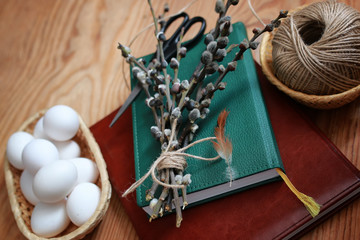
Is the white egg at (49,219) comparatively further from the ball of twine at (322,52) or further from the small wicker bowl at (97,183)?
the ball of twine at (322,52)

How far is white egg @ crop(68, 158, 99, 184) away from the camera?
58 cm

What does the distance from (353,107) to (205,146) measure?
264 millimetres

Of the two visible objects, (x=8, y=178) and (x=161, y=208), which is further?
(x=8, y=178)

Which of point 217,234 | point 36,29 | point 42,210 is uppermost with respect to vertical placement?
point 36,29

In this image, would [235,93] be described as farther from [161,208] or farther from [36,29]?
[36,29]

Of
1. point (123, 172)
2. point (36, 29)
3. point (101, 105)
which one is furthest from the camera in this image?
point (36, 29)

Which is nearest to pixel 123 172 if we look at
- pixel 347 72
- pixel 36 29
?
pixel 347 72

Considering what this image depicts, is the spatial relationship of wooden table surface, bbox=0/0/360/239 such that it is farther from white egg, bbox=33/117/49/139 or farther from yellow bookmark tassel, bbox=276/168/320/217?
yellow bookmark tassel, bbox=276/168/320/217

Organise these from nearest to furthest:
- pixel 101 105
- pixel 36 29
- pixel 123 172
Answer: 1. pixel 123 172
2. pixel 101 105
3. pixel 36 29

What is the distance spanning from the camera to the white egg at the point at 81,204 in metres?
0.53

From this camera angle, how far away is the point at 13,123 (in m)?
0.76

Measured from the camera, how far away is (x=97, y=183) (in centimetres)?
61

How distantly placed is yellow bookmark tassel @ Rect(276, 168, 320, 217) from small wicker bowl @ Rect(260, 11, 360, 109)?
127mm

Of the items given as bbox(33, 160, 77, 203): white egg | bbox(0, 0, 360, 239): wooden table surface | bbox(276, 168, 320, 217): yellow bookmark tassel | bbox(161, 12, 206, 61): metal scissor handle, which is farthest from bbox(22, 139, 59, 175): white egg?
bbox(276, 168, 320, 217): yellow bookmark tassel
